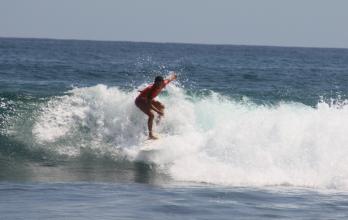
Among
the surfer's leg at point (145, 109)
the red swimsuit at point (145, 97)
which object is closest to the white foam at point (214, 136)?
the surfer's leg at point (145, 109)

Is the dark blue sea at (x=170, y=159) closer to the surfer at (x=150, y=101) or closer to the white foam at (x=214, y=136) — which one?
the white foam at (x=214, y=136)

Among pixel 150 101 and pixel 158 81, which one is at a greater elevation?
pixel 158 81

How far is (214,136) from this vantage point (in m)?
14.9

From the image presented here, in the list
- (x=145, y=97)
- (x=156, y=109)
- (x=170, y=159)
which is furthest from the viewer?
(x=156, y=109)

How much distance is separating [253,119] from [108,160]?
10.1 ft

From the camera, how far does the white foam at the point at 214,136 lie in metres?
13.6

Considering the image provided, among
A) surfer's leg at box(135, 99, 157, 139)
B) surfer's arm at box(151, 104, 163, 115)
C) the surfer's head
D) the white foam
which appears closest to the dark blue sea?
the white foam

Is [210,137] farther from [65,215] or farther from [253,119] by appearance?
[65,215]

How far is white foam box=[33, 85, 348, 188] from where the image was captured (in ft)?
44.5

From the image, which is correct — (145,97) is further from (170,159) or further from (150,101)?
(170,159)

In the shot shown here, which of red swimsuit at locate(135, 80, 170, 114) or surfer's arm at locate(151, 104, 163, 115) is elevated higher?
red swimsuit at locate(135, 80, 170, 114)

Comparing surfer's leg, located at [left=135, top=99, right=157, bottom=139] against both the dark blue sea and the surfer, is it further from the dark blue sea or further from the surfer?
the dark blue sea

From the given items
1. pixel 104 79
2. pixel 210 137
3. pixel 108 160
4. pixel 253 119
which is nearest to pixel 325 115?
pixel 253 119

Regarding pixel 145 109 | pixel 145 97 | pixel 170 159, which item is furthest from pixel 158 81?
pixel 170 159
